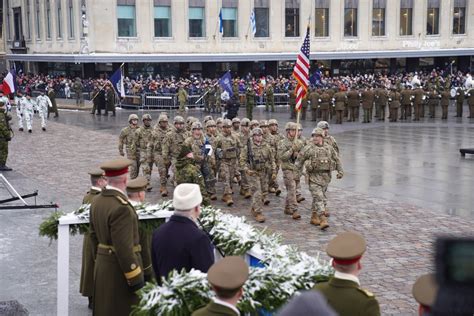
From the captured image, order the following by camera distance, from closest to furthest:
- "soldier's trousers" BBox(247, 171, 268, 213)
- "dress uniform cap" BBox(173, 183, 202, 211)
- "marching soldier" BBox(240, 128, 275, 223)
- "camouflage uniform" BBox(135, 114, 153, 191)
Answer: "dress uniform cap" BBox(173, 183, 202, 211) → "soldier's trousers" BBox(247, 171, 268, 213) → "marching soldier" BBox(240, 128, 275, 223) → "camouflage uniform" BBox(135, 114, 153, 191)

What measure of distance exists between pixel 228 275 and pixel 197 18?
4318cm

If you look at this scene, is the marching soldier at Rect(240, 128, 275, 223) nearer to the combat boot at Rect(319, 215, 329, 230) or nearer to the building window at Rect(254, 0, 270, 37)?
the combat boot at Rect(319, 215, 329, 230)

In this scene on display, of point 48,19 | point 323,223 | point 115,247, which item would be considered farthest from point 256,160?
point 48,19

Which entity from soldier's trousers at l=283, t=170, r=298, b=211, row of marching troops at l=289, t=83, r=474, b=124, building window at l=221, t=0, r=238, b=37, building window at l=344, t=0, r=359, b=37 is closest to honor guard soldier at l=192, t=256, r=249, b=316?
soldier's trousers at l=283, t=170, r=298, b=211

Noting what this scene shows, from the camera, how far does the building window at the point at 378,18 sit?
49406 millimetres

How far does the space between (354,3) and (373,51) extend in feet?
12.1

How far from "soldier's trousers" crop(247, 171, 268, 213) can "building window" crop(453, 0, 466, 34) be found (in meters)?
42.7

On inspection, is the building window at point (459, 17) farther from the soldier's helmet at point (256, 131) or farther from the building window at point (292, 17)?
the soldier's helmet at point (256, 131)

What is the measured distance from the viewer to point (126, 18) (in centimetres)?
4469

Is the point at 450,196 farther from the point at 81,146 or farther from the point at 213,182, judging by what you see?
the point at 81,146

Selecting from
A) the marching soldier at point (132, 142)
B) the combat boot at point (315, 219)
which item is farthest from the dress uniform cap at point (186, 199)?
the marching soldier at point (132, 142)

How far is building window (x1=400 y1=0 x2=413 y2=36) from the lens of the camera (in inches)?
1969

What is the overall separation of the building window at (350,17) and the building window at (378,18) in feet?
4.68

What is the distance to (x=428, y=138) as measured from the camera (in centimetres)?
2389
